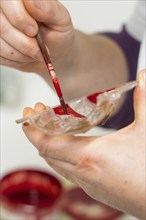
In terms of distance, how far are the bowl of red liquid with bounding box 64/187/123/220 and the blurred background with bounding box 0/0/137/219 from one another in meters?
0.08

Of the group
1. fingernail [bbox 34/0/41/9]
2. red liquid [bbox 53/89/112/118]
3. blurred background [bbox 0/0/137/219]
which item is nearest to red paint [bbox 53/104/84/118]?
red liquid [bbox 53/89/112/118]

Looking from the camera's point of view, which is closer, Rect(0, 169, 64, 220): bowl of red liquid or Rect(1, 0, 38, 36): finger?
Rect(1, 0, 38, 36): finger

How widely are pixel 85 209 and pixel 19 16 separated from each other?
445 millimetres

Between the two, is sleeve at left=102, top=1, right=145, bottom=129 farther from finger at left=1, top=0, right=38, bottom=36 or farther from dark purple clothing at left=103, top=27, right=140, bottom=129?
finger at left=1, top=0, right=38, bottom=36

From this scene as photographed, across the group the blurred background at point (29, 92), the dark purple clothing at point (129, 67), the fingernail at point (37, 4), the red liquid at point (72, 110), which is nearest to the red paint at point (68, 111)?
the red liquid at point (72, 110)

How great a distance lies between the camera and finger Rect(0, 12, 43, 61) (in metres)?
0.43

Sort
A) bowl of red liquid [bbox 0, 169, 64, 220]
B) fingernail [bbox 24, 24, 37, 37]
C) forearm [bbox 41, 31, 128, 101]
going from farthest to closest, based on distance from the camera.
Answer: bowl of red liquid [bbox 0, 169, 64, 220] < forearm [bbox 41, 31, 128, 101] < fingernail [bbox 24, 24, 37, 37]

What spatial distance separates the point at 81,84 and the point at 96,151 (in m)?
0.31

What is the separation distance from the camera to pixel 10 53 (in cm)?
46

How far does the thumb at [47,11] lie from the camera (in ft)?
1.34

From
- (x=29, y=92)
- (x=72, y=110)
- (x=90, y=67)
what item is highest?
(x=72, y=110)

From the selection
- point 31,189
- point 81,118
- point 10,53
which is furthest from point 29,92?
point 81,118

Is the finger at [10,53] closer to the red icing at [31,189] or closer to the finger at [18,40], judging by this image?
the finger at [18,40]

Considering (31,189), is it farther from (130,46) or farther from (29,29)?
(29,29)
